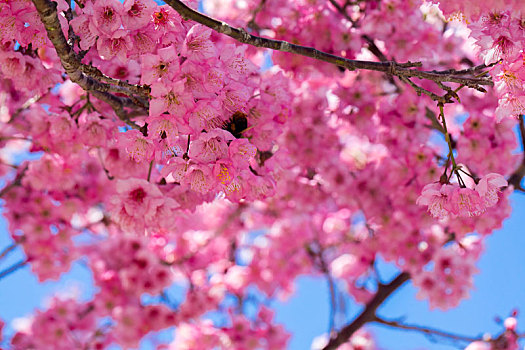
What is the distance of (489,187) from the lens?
1864 mm

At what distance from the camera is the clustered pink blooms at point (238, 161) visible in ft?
5.69

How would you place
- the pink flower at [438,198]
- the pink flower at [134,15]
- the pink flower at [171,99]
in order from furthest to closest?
1. the pink flower at [438,198]
2. the pink flower at [134,15]
3. the pink flower at [171,99]

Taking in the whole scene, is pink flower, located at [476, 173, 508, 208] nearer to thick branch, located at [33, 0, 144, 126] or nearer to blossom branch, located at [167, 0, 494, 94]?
blossom branch, located at [167, 0, 494, 94]

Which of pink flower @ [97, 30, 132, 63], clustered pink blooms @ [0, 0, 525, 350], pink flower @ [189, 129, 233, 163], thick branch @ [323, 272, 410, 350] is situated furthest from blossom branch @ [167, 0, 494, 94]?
thick branch @ [323, 272, 410, 350]

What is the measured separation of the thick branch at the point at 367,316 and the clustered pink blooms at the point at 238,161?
235 millimetres

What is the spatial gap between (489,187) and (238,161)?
94 centimetres

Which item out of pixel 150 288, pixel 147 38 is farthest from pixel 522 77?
pixel 150 288

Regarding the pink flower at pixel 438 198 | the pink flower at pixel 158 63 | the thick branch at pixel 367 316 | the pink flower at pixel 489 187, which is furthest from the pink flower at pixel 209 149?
the thick branch at pixel 367 316

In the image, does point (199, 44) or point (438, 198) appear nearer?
point (199, 44)

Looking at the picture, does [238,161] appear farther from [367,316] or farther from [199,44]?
[367,316]

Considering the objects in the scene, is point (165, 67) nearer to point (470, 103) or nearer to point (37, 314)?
point (470, 103)

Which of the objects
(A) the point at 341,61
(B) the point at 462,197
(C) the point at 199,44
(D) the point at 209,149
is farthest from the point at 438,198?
(C) the point at 199,44

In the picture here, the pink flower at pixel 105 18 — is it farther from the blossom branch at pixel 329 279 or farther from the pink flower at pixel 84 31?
the blossom branch at pixel 329 279

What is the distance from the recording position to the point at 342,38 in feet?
10.8
